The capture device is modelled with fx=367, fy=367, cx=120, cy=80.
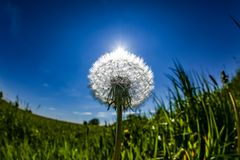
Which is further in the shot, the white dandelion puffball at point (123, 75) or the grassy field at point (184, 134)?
the grassy field at point (184, 134)

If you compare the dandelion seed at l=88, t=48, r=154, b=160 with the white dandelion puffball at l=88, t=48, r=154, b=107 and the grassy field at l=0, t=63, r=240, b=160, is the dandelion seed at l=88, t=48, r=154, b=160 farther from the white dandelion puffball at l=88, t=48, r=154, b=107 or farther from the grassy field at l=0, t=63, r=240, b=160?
the grassy field at l=0, t=63, r=240, b=160

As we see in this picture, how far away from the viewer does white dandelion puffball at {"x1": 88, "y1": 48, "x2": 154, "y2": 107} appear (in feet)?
7.65

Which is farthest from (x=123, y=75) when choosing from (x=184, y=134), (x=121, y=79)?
(x=184, y=134)

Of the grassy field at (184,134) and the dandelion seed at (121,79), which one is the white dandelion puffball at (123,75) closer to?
the dandelion seed at (121,79)

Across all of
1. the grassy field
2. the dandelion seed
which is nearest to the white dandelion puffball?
the dandelion seed

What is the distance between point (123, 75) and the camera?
2.35 m

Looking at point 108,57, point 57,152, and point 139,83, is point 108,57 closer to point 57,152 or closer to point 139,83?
point 139,83

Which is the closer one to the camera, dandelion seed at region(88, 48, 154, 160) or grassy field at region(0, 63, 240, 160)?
dandelion seed at region(88, 48, 154, 160)

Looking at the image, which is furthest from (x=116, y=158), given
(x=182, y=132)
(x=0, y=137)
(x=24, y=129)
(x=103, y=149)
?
(x=24, y=129)

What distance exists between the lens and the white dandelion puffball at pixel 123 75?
7.65 ft

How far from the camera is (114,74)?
7.73ft

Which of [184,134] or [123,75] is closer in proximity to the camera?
[123,75]

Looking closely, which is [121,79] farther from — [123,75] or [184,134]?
[184,134]

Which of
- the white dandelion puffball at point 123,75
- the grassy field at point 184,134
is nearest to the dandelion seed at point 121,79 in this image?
the white dandelion puffball at point 123,75
